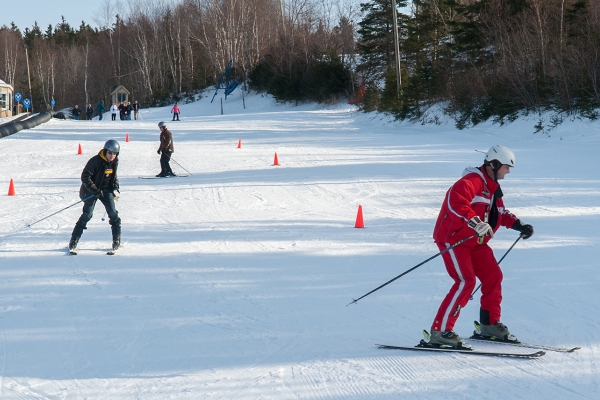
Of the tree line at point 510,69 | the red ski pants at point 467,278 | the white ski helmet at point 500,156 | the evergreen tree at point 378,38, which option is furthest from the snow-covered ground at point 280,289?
the evergreen tree at point 378,38

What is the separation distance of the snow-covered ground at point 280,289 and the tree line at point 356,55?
30.7 ft

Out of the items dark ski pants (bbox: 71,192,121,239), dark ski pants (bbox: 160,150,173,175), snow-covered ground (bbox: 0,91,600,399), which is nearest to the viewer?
snow-covered ground (bbox: 0,91,600,399)

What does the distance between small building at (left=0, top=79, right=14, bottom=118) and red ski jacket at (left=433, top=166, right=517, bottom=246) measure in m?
58.0

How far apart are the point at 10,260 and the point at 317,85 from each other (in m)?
46.2

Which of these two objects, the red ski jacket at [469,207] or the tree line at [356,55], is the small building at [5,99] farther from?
the red ski jacket at [469,207]

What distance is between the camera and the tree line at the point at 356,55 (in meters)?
25.3

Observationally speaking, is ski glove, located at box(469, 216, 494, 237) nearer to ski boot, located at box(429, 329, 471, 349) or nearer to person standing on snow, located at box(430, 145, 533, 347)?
person standing on snow, located at box(430, 145, 533, 347)

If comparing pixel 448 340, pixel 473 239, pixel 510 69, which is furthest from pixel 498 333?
pixel 510 69

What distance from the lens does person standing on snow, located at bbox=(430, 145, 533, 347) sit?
15.6ft

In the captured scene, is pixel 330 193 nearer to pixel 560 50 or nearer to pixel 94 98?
pixel 560 50

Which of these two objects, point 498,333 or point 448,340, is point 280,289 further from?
point 498,333

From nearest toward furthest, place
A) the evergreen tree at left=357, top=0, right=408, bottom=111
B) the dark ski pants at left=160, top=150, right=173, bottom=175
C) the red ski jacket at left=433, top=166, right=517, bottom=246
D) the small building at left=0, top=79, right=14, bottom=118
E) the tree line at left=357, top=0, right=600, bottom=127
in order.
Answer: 1. the red ski jacket at left=433, top=166, right=517, bottom=246
2. the dark ski pants at left=160, top=150, right=173, bottom=175
3. the tree line at left=357, top=0, right=600, bottom=127
4. the evergreen tree at left=357, top=0, right=408, bottom=111
5. the small building at left=0, top=79, right=14, bottom=118

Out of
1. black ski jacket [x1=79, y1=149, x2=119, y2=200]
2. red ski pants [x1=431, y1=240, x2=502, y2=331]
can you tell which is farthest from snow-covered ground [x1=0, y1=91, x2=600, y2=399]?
black ski jacket [x1=79, y1=149, x2=119, y2=200]

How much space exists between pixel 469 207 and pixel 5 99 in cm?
6017
